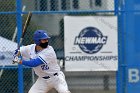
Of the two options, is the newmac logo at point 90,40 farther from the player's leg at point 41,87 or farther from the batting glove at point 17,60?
the batting glove at point 17,60

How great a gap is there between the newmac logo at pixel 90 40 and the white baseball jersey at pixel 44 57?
4.51 feet

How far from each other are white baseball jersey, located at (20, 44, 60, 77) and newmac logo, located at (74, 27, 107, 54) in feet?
4.51

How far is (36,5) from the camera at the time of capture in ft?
36.5

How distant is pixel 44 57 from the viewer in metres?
9.23

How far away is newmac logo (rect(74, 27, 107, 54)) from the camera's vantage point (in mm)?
10742

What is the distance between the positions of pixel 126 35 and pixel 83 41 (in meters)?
0.86

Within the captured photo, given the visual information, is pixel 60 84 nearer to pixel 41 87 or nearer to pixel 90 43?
pixel 41 87

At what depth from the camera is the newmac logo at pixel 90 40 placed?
10.7 m

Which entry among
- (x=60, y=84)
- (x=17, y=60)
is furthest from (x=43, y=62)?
(x=60, y=84)

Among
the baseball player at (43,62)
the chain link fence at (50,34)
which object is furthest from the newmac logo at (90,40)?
the baseball player at (43,62)

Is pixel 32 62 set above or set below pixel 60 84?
above

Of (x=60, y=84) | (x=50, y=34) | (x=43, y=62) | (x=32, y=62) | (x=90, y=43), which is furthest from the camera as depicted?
(x=50, y=34)

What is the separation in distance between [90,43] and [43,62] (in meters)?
1.81

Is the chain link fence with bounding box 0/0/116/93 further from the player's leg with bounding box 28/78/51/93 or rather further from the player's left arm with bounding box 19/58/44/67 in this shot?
the player's left arm with bounding box 19/58/44/67
